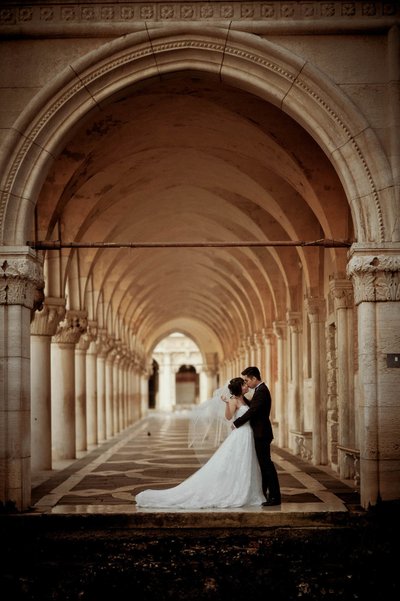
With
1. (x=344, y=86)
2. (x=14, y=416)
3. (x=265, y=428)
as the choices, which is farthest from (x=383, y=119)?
(x=14, y=416)

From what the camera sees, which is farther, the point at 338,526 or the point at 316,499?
the point at 316,499

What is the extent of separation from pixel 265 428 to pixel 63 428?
8729mm

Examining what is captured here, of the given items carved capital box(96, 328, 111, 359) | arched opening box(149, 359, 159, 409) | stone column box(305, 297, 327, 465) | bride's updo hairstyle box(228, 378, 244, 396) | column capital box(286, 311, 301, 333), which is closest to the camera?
bride's updo hairstyle box(228, 378, 244, 396)

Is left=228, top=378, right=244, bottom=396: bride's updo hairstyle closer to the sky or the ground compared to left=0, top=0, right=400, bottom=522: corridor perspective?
closer to the ground

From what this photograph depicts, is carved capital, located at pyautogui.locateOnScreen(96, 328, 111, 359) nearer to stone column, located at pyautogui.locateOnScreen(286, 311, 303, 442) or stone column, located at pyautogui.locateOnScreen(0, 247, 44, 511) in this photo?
stone column, located at pyautogui.locateOnScreen(286, 311, 303, 442)

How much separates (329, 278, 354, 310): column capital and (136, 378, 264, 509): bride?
4528 millimetres

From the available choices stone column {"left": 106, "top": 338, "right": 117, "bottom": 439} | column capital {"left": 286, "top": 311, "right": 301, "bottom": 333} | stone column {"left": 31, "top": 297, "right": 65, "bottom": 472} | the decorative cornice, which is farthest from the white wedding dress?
stone column {"left": 106, "top": 338, "right": 117, "bottom": 439}

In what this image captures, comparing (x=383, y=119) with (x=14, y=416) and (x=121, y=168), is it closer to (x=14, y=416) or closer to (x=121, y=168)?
(x=14, y=416)

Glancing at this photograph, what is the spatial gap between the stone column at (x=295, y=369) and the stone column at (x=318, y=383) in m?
2.70

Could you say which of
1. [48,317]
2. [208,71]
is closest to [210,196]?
[48,317]

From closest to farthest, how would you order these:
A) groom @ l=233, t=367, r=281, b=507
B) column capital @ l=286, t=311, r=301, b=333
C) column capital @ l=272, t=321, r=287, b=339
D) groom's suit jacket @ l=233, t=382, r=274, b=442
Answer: groom @ l=233, t=367, r=281, b=507 → groom's suit jacket @ l=233, t=382, r=274, b=442 → column capital @ l=286, t=311, r=301, b=333 → column capital @ l=272, t=321, r=287, b=339

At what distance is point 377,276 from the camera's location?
1033cm

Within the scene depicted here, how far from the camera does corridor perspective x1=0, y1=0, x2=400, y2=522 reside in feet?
34.0

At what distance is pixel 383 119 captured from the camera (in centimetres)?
1055
